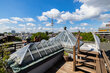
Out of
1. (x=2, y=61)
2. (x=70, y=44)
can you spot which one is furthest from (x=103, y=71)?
(x=2, y=61)

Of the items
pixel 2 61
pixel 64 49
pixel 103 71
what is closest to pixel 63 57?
pixel 64 49

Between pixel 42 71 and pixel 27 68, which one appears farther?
pixel 42 71

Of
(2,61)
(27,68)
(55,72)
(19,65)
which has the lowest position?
(55,72)

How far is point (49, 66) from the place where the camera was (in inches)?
170

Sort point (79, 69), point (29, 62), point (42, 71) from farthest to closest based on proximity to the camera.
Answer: point (79, 69), point (42, 71), point (29, 62)

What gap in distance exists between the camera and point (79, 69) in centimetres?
399

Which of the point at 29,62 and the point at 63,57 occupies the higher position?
the point at 29,62

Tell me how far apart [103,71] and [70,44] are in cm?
319

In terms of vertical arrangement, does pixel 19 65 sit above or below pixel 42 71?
above

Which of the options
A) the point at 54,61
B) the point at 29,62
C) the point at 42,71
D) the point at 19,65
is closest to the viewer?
the point at 19,65

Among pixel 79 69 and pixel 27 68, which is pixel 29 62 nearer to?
pixel 27 68

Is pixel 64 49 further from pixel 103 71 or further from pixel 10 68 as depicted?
pixel 10 68

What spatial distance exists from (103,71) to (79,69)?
5.04 ft

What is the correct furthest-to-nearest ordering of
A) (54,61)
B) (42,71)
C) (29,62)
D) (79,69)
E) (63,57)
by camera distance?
(63,57) < (54,61) < (79,69) < (42,71) < (29,62)
